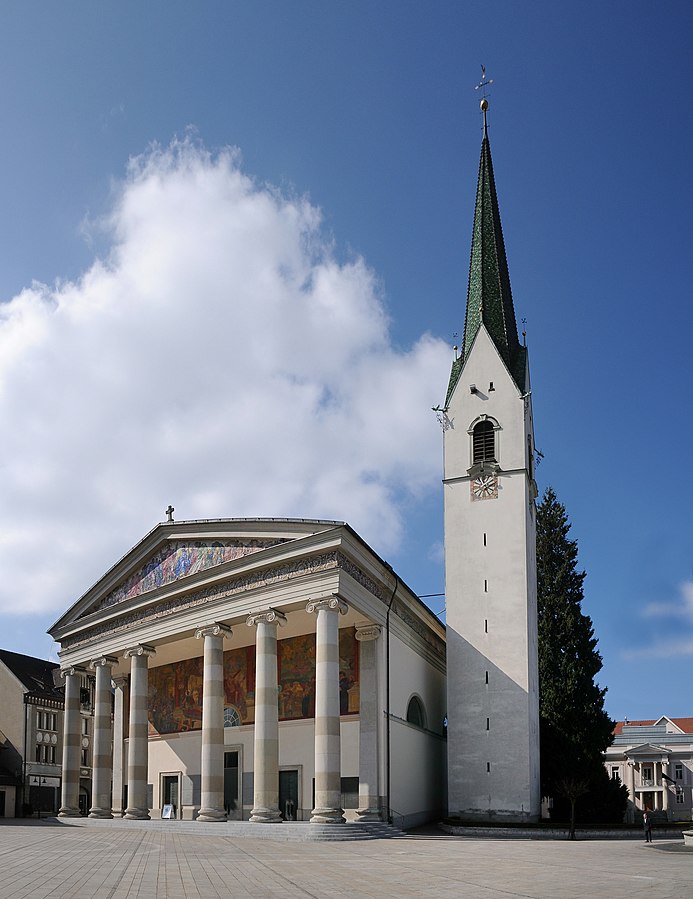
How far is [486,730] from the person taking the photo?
36281 mm

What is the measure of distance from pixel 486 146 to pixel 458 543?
2176cm

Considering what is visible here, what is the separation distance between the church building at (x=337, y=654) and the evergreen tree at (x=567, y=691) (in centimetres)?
380

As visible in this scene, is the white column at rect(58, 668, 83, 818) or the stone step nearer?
the stone step

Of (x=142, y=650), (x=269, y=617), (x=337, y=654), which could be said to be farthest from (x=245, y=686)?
(x=337, y=654)

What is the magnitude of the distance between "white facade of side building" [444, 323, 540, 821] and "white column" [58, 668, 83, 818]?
17403 mm

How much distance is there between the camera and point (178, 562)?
38125 mm

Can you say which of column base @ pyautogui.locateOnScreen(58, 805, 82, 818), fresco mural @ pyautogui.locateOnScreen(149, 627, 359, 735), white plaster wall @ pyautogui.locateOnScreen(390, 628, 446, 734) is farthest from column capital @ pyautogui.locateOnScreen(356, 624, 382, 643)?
column base @ pyautogui.locateOnScreen(58, 805, 82, 818)

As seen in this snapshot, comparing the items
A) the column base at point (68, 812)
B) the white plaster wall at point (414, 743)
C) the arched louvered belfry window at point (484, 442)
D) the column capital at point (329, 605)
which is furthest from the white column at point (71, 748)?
the arched louvered belfry window at point (484, 442)

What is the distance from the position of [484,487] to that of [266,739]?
1415 centimetres

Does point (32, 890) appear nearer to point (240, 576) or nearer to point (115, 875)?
point (115, 875)

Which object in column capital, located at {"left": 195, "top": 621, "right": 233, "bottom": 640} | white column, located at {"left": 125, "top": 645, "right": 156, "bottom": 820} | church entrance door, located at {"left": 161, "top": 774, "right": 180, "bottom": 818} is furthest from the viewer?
church entrance door, located at {"left": 161, "top": 774, "right": 180, "bottom": 818}

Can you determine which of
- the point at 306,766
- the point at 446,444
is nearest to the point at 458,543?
the point at 446,444

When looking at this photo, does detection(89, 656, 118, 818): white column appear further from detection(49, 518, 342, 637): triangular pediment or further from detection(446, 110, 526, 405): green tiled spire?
detection(446, 110, 526, 405): green tiled spire

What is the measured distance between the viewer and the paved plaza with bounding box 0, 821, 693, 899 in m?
15.4
